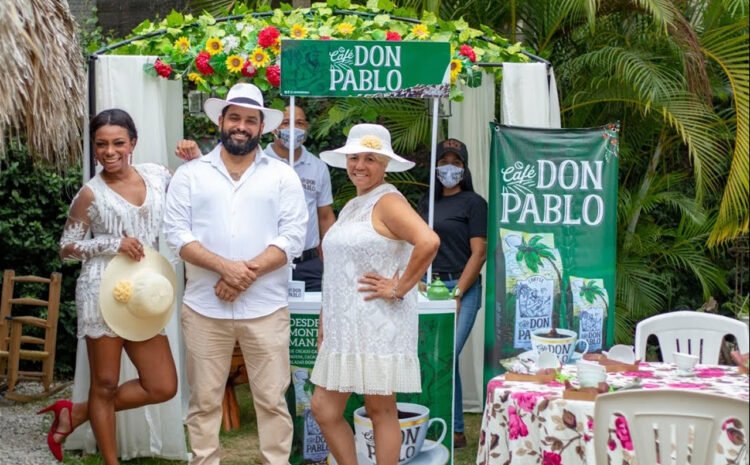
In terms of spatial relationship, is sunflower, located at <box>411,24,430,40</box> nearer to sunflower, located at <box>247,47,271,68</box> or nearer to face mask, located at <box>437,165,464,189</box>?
face mask, located at <box>437,165,464,189</box>

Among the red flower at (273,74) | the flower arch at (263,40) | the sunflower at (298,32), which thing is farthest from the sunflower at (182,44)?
the sunflower at (298,32)

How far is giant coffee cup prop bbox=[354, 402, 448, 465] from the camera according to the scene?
582 centimetres

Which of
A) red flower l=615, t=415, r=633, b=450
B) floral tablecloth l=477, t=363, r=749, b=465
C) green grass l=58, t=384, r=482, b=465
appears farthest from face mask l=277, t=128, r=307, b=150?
red flower l=615, t=415, r=633, b=450

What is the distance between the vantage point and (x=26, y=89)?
5.94 meters

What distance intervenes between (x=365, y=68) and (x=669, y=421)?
10.1 feet

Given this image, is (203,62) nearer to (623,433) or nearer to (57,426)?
(57,426)

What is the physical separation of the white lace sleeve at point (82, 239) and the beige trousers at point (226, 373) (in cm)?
51

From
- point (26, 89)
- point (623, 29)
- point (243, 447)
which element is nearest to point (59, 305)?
point (243, 447)

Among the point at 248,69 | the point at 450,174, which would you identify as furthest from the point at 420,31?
the point at 248,69

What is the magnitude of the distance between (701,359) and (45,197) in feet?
17.1

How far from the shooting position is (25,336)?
27.3 ft

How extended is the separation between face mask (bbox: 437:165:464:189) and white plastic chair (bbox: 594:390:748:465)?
9.62 ft

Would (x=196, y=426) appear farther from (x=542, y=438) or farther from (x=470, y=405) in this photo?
(x=470, y=405)

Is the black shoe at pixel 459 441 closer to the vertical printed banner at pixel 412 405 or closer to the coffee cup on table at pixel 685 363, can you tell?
the vertical printed banner at pixel 412 405
